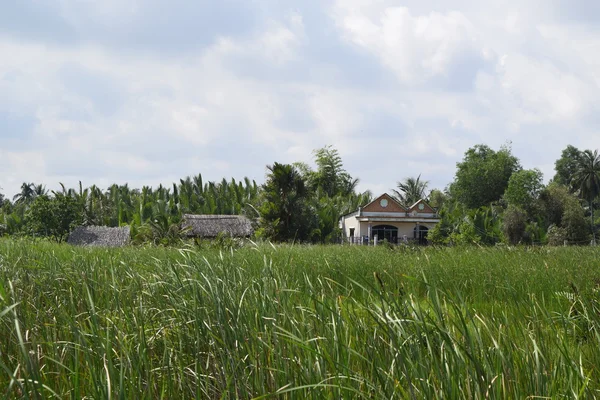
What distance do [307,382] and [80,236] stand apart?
101 feet

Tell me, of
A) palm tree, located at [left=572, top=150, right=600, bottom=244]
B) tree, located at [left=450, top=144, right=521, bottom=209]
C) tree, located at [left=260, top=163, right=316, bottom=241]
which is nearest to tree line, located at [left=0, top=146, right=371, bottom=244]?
tree, located at [left=260, top=163, right=316, bottom=241]

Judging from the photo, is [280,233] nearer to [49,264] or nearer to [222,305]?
[49,264]

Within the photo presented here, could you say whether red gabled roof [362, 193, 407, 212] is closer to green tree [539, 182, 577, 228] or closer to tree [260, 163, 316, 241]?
tree [260, 163, 316, 241]

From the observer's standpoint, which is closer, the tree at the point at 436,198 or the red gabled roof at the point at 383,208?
the red gabled roof at the point at 383,208

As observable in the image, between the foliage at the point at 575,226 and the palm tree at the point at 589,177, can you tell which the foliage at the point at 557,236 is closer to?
the foliage at the point at 575,226

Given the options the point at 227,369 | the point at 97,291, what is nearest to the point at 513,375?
the point at 227,369

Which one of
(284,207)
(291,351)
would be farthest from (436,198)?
(291,351)

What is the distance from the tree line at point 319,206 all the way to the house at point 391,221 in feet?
4.43

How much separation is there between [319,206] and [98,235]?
11.4 metres

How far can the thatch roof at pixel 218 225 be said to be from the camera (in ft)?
101

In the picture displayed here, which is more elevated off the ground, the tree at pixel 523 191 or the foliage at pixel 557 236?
the tree at pixel 523 191

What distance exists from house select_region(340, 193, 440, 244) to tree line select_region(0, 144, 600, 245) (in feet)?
4.43

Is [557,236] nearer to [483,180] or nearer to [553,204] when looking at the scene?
[553,204]

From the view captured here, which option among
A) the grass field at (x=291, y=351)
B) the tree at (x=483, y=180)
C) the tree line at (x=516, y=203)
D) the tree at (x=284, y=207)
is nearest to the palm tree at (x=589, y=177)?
the tree line at (x=516, y=203)
